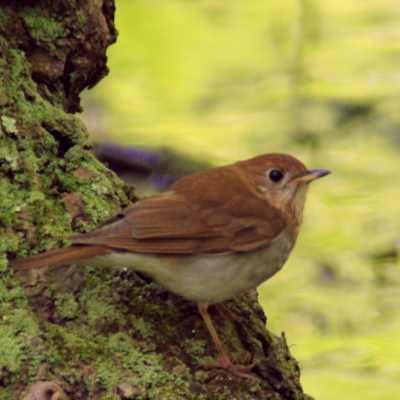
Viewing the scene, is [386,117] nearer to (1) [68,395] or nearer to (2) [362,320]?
(2) [362,320]

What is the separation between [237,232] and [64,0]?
4.37ft

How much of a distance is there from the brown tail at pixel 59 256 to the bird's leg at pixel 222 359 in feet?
1.54

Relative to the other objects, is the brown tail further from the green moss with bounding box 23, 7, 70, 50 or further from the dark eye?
the green moss with bounding box 23, 7, 70, 50

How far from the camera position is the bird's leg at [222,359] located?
331 centimetres

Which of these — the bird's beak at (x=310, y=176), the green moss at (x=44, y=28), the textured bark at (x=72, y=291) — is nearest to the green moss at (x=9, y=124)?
the textured bark at (x=72, y=291)

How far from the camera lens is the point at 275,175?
13.1 feet

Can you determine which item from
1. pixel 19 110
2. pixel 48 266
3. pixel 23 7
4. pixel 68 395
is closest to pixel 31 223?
pixel 48 266

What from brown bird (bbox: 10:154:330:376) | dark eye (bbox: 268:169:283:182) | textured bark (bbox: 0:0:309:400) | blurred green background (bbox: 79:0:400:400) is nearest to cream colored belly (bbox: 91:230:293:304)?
brown bird (bbox: 10:154:330:376)

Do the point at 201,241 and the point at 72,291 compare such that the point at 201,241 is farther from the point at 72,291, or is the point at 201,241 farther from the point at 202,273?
the point at 72,291

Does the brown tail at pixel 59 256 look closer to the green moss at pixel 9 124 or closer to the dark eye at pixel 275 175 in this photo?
the green moss at pixel 9 124

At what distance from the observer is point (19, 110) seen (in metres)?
3.79

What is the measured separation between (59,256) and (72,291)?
0.68ft

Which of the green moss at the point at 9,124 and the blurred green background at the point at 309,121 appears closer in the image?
the green moss at the point at 9,124

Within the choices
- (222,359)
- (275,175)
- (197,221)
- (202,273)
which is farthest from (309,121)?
(222,359)
